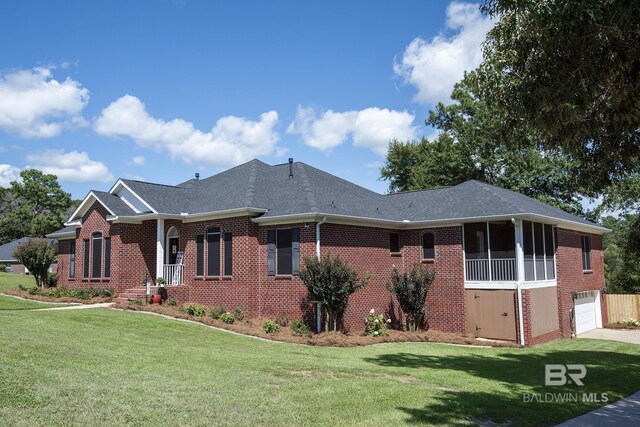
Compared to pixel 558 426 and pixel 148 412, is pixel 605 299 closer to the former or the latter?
pixel 558 426

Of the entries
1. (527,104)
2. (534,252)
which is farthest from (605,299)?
(527,104)

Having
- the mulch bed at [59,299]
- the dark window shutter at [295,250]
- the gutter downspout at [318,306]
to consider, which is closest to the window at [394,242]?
the gutter downspout at [318,306]

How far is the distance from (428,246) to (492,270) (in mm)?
2831

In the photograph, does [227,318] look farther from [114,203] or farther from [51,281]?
[51,281]

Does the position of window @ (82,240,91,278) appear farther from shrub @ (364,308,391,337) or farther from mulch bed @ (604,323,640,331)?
mulch bed @ (604,323,640,331)

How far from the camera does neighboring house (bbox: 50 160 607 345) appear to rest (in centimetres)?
2003

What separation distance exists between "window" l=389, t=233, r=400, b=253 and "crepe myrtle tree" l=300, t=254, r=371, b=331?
4706 mm

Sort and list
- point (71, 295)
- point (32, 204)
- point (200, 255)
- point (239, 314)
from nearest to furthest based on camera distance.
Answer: point (239, 314)
point (200, 255)
point (71, 295)
point (32, 204)

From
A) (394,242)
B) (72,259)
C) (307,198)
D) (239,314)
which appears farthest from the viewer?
(72,259)

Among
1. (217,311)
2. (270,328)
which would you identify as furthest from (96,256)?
(270,328)

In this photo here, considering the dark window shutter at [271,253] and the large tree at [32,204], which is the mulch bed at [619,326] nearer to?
the dark window shutter at [271,253]

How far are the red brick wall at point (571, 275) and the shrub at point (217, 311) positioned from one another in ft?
47.1

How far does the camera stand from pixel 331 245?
64.8 feet

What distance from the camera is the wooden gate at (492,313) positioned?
20.2 meters
